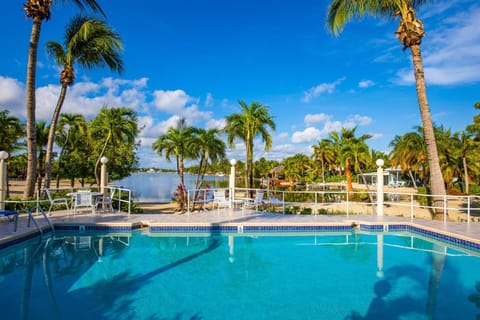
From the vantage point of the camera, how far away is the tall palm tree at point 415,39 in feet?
30.6

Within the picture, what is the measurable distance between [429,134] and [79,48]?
13.0 m

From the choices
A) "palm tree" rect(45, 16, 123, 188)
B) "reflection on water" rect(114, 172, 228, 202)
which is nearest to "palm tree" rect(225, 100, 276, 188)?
"reflection on water" rect(114, 172, 228, 202)

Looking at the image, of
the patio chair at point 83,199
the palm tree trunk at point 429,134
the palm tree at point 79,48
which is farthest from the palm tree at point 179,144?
the palm tree trunk at point 429,134

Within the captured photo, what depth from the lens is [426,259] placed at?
6.07m

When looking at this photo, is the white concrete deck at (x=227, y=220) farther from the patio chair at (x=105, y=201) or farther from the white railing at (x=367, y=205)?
the patio chair at (x=105, y=201)

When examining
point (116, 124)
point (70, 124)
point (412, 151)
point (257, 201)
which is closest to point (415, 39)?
point (257, 201)

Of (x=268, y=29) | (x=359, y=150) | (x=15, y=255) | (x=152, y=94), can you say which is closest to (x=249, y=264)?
(x=15, y=255)

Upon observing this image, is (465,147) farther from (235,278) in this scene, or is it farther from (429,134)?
(235,278)

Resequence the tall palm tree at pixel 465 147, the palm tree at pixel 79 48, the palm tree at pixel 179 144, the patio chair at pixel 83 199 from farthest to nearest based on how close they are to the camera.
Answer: the tall palm tree at pixel 465 147, the palm tree at pixel 179 144, the palm tree at pixel 79 48, the patio chair at pixel 83 199

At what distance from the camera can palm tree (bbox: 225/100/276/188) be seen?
16281 mm

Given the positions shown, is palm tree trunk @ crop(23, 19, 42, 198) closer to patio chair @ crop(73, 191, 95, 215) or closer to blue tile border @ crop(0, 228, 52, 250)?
patio chair @ crop(73, 191, 95, 215)

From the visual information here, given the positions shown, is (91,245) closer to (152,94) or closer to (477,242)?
(477,242)

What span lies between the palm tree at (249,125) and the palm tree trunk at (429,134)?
26.4 ft

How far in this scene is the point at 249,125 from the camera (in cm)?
1634
